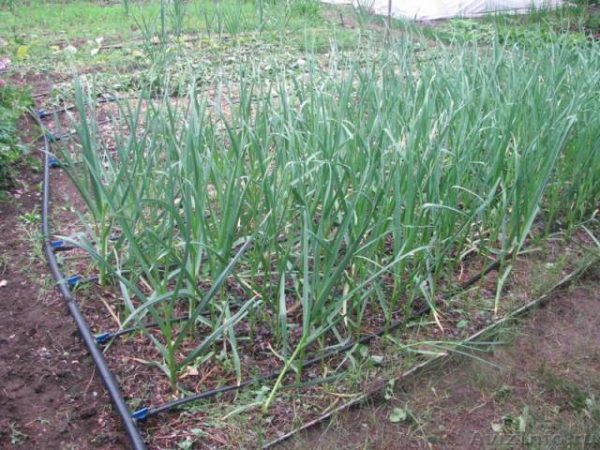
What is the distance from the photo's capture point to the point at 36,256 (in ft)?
7.89

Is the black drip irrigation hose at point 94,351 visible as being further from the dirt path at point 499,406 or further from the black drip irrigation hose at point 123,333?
the dirt path at point 499,406

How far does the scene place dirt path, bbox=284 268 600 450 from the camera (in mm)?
1664

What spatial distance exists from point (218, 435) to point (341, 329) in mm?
586

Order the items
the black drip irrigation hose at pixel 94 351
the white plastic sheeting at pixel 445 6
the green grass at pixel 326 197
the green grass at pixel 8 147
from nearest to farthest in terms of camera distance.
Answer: the black drip irrigation hose at pixel 94 351
the green grass at pixel 326 197
the green grass at pixel 8 147
the white plastic sheeting at pixel 445 6

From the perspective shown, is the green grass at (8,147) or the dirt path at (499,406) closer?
the dirt path at (499,406)

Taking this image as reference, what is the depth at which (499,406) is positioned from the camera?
5.89ft

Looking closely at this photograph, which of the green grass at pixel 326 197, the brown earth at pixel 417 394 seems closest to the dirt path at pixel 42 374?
the brown earth at pixel 417 394

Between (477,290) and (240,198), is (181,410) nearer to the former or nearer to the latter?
(240,198)

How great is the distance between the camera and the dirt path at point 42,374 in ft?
5.36

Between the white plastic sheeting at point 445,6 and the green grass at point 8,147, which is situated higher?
the white plastic sheeting at point 445,6

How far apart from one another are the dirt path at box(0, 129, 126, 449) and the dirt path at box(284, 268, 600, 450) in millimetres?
571

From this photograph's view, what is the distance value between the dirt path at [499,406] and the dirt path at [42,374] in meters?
0.57

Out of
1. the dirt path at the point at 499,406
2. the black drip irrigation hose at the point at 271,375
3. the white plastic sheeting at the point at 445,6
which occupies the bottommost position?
the dirt path at the point at 499,406

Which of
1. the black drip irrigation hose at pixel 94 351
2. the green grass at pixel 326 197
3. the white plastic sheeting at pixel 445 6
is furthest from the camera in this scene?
the white plastic sheeting at pixel 445 6
